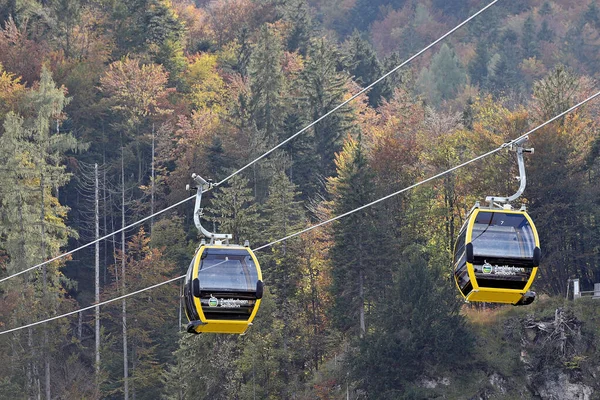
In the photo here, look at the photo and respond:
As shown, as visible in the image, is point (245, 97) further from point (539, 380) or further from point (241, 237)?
point (539, 380)

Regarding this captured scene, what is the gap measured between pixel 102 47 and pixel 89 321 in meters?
24.8

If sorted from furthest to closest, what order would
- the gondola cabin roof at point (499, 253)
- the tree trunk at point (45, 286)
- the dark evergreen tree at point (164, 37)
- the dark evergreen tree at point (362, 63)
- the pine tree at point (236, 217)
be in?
the dark evergreen tree at point (362, 63), the dark evergreen tree at point (164, 37), the tree trunk at point (45, 286), the pine tree at point (236, 217), the gondola cabin roof at point (499, 253)

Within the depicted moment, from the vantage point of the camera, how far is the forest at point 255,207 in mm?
57219

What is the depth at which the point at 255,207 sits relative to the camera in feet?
211

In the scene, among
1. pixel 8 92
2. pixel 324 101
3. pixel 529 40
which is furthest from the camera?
pixel 529 40

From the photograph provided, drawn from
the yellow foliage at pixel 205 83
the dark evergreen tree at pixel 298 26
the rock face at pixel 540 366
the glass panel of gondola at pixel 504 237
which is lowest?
the rock face at pixel 540 366

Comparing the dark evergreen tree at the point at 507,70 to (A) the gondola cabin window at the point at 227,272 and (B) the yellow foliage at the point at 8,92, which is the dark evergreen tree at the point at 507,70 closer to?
(B) the yellow foliage at the point at 8,92

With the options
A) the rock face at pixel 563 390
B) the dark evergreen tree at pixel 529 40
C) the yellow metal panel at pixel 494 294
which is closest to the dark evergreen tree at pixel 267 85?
the rock face at pixel 563 390

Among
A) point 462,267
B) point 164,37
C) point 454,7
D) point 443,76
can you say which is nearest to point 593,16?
point 443,76

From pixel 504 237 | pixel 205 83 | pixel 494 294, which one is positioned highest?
pixel 504 237

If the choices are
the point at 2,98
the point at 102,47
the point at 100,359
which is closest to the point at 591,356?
the point at 100,359

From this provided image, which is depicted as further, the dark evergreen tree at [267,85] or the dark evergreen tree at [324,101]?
the dark evergreen tree at [267,85]

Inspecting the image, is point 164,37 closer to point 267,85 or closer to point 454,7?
point 267,85

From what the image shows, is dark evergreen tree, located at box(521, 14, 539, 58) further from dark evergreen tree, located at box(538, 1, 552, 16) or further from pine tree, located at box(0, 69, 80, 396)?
pine tree, located at box(0, 69, 80, 396)
